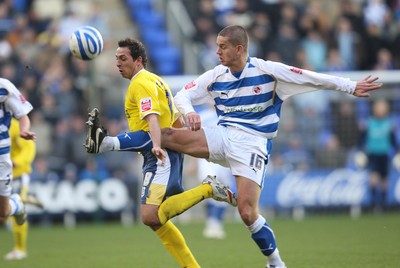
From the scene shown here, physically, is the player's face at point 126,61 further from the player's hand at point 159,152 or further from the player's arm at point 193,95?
the player's hand at point 159,152

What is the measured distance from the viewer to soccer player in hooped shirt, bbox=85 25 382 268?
32.5 ft

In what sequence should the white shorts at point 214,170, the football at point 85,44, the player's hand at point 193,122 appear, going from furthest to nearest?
the white shorts at point 214,170 → the football at point 85,44 → the player's hand at point 193,122

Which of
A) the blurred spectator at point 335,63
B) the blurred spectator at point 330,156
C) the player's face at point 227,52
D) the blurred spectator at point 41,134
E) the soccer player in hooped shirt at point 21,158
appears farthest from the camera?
the blurred spectator at point 335,63

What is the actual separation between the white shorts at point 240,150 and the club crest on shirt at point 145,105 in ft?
2.58

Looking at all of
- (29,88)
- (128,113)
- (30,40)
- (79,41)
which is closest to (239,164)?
(128,113)

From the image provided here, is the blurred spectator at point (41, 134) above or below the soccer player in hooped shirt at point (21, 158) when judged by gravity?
below

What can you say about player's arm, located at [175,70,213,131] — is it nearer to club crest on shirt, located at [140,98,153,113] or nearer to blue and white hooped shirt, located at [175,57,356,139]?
blue and white hooped shirt, located at [175,57,356,139]

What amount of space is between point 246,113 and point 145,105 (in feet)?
3.69

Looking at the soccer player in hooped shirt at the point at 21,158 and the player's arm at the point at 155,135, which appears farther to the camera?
the soccer player in hooped shirt at the point at 21,158

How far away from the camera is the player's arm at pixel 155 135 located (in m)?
9.53

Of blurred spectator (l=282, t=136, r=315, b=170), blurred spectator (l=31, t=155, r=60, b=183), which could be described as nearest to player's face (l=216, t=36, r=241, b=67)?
blurred spectator (l=31, t=155, r=60, b=183)

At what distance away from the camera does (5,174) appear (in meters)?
11.5

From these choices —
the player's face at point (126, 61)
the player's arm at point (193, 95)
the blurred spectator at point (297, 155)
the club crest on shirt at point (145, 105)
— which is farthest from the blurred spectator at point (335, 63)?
the club crest on shirt at point (145, 105)

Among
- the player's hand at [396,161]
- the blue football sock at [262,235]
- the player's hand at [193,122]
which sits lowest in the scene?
the player's hand at [396,161]
